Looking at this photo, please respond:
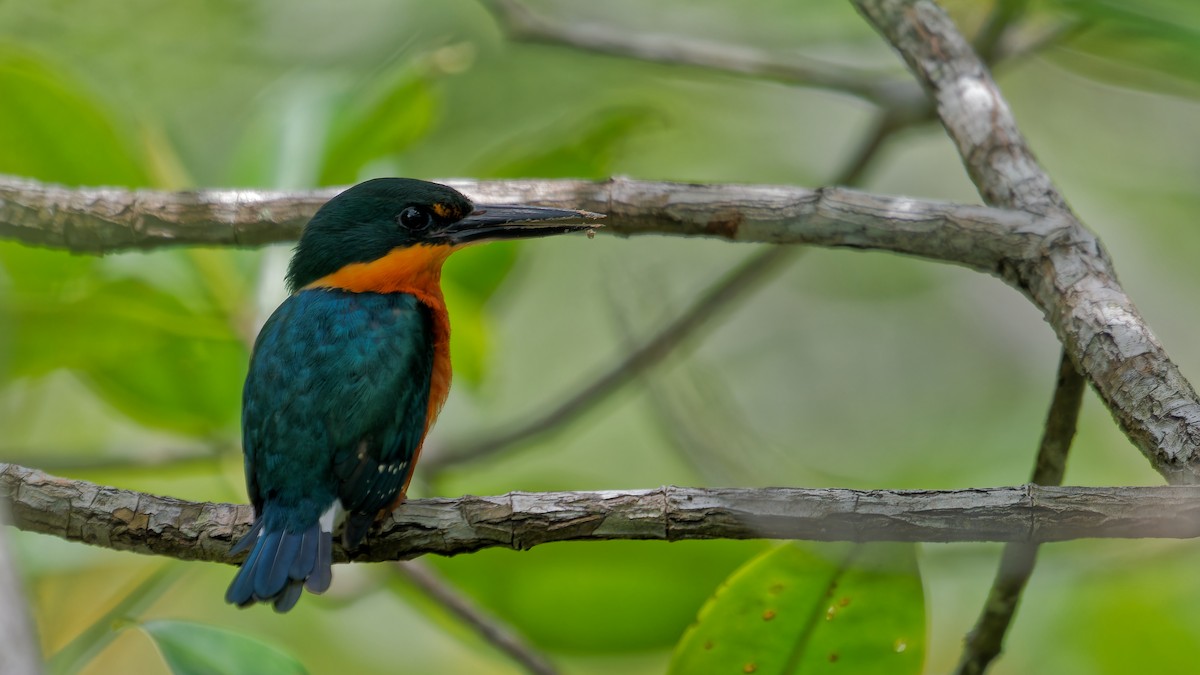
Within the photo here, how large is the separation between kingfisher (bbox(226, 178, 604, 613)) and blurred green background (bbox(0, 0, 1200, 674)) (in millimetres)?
532

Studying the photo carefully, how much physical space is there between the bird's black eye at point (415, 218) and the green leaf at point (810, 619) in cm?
189

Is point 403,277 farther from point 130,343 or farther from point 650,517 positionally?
point 650,517

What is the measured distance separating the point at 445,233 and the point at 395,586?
1237mm

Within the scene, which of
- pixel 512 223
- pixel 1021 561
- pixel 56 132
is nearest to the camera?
pixel 1021 561

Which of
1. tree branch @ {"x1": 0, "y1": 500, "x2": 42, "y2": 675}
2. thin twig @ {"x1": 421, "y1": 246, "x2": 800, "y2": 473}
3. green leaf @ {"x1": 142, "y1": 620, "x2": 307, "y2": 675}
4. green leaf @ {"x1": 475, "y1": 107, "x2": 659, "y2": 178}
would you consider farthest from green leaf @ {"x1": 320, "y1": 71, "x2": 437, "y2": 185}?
tree branch @ {"x1": 0, "y1": 500, "x2": 42, "y2": 675}

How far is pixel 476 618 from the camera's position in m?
3.70

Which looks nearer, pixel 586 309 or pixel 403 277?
pixel 403 277

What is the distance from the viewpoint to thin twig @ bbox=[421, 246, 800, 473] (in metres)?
4.61

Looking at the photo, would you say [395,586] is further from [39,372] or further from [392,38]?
[392,38]

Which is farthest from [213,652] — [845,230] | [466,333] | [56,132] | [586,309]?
[586,309]

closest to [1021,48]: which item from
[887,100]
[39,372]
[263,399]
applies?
[887,100]

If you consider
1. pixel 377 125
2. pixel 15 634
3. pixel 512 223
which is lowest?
pixel 15 634

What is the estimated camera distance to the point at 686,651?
2.79m

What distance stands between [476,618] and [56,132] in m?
A: 2.41
